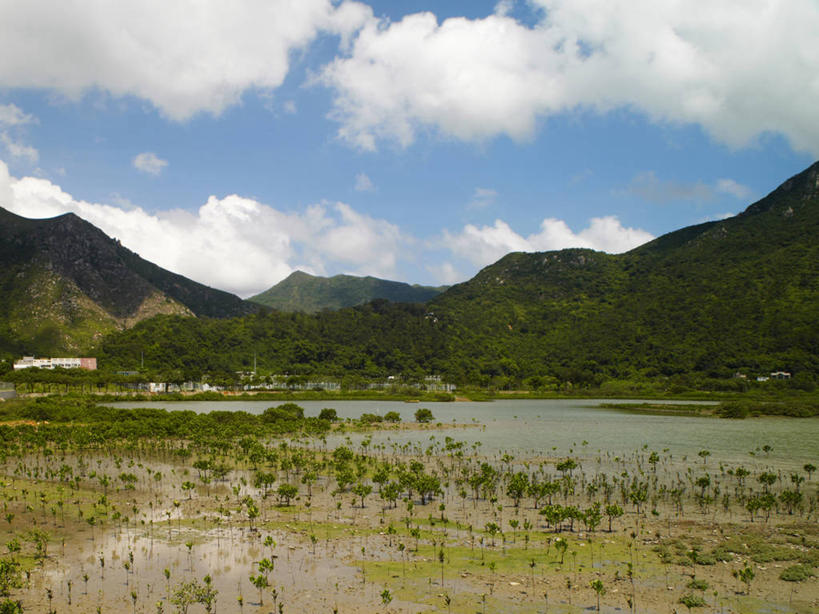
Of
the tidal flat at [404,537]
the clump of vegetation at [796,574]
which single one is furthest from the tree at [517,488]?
the clump of vegetation at [796,574]

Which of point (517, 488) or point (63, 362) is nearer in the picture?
point (517, 488)

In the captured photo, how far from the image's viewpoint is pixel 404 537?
24062 mm

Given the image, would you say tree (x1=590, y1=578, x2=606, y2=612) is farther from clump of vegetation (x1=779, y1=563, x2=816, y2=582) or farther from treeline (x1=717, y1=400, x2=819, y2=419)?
treeline (x1=717, y1=400, x2=819, y2=419)

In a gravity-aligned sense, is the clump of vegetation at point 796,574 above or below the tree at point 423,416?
above

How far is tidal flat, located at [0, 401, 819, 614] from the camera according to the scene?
1745 centimetres

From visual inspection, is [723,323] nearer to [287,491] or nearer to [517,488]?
[517,488]

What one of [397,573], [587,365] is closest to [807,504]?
[397,573]

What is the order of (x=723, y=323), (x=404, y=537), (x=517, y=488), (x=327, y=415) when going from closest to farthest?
(x=404, y=537)
(x=517, y=488)
(x=327, y=415)
(x=723, y=323)

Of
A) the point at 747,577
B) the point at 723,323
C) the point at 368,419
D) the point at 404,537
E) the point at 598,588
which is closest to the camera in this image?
the point at 598,588

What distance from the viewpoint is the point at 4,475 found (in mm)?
36875

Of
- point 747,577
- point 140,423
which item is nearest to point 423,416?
point 140,423

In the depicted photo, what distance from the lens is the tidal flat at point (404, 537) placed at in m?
17.5

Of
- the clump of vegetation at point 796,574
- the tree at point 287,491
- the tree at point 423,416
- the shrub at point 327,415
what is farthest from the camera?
the tree at point 423,416

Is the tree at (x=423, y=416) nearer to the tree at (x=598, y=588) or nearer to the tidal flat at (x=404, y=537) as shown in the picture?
the tidal flat at (x=404, y=537)
